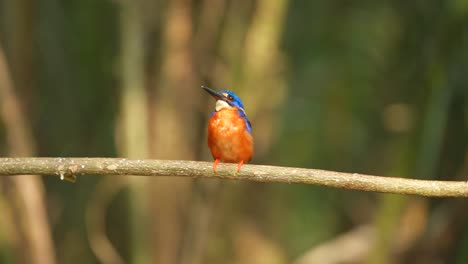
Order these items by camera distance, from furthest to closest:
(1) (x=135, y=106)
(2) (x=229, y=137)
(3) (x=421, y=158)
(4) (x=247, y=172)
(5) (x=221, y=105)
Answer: (1) (x=135, y=106) → (3) (x=421, y=158) → (5) (x=221, y=105) → (2) (x=229, y=137) → (4) (x=247, y=172)

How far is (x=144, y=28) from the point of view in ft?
15.6

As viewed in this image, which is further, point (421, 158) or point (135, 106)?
point (135, 106)

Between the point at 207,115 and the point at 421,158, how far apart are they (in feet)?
6.19

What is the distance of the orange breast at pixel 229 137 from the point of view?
11.3 ft

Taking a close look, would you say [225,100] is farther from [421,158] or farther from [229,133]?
[421,158]

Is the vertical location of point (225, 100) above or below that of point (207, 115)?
above

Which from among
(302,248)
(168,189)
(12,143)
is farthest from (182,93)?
(302,248)

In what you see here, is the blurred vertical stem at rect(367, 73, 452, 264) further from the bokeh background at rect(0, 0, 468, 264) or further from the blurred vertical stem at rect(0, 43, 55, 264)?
the blurred vertical stem at rect(0, 43, 55, 264)

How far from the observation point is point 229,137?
11.6 feet

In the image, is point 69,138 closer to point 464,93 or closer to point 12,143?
point 12,143

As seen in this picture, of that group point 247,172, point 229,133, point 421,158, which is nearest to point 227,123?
point 229,133

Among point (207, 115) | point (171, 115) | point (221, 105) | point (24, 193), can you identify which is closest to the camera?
point (221, 105)

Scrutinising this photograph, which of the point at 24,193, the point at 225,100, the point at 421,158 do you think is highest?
the point at 225,100

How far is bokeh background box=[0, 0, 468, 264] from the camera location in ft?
14.2
